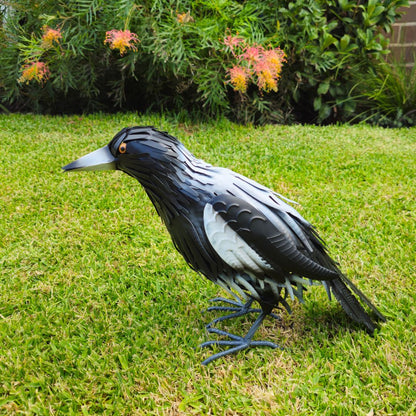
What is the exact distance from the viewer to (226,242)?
160 cm

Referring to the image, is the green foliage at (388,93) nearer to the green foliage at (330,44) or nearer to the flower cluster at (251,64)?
the green foliage at (330,44)

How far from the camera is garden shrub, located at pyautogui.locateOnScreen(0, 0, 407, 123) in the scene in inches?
175

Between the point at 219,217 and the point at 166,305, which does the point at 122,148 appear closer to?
the point at 219,217

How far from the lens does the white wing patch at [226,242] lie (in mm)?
1596

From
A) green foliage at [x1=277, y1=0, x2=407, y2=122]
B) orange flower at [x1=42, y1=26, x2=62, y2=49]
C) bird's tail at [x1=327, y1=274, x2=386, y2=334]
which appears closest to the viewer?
bird's tail at [x1=327, y1=274, x2=386, y2=334]

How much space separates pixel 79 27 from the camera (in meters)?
4.62

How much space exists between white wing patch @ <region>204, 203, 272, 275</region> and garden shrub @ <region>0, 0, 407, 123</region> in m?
2.87

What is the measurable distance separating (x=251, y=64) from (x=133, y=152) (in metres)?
3.13

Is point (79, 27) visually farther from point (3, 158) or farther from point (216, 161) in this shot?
point (216, 161)

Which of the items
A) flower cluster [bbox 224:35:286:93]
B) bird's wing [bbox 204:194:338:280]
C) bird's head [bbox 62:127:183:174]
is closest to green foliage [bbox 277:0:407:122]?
flower cluster [bbox 224:35:286:93]

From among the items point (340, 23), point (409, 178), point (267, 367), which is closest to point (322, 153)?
point (409, 178)

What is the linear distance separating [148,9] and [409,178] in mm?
3182

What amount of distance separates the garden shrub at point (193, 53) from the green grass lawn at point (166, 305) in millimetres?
1185

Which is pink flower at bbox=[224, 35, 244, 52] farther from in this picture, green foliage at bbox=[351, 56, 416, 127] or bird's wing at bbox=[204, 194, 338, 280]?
bird's wing at bbox=[204, 194, 338, 280]
